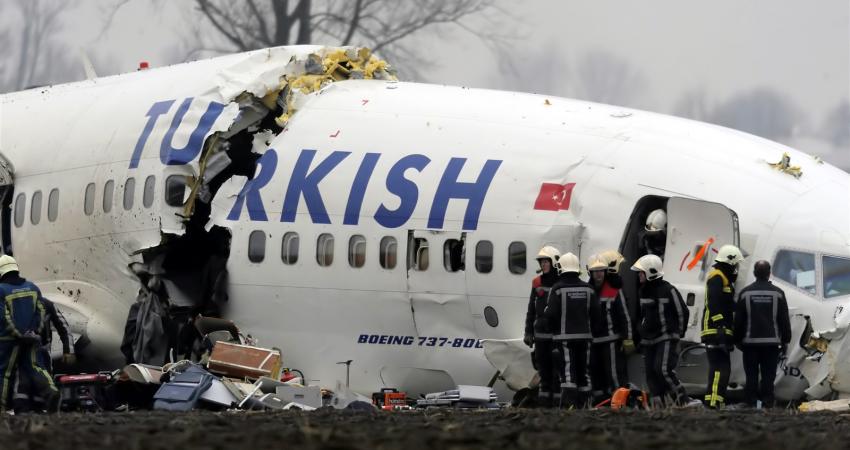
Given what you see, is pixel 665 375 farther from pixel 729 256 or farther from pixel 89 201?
pixel 89 201

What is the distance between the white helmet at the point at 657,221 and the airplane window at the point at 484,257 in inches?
68.3

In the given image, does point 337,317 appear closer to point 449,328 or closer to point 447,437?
point 449,328

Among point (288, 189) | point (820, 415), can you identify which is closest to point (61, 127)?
point (288, 189)

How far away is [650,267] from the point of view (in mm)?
16625

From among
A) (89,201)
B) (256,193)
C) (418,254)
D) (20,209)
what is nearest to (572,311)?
(418,254)

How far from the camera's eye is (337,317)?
60.2ft

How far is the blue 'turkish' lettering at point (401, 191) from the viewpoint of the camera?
1800 cm

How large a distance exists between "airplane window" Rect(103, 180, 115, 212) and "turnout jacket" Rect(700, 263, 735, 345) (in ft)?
26.1

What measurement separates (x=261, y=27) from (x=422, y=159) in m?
28.1

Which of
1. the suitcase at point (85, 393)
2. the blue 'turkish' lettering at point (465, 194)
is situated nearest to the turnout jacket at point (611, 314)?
the blue 'turkish' lettering at point (465, 194)

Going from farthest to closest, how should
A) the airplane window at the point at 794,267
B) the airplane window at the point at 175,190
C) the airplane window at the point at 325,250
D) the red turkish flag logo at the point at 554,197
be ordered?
the airplane window at the point at 175,190 < the airplane window at the point at 325,250 < the red turkish flag logo at the point at 554,197 < the airplane window at the point at 794,267

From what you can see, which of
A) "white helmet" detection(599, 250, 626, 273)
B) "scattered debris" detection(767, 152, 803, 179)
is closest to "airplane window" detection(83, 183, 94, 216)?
"white helmet" detection(599, 250, 626, 273)

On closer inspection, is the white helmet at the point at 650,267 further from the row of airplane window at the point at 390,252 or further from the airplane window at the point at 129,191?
the airplane window at the point at 129,191

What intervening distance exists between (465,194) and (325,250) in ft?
6.02
